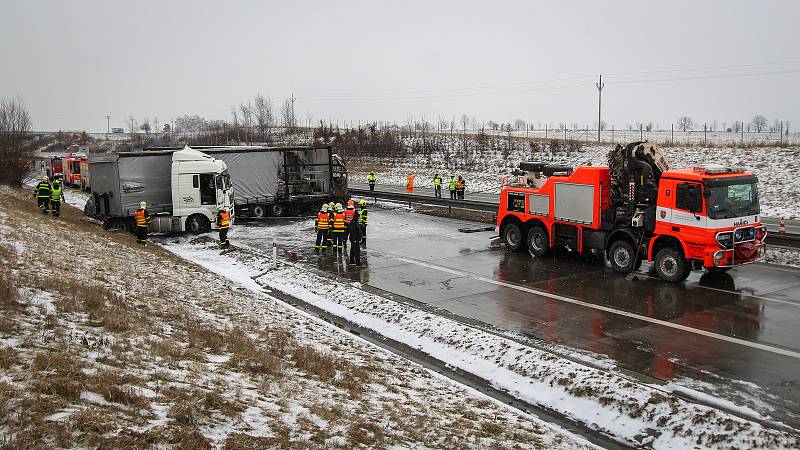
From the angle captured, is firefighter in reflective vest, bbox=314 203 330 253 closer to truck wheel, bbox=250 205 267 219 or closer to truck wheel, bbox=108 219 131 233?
truck wheel, bbox=108 219 131 233

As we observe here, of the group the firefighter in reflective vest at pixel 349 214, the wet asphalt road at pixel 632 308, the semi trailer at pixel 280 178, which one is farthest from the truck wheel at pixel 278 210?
the firefighter in reflective vest at pixel 349 214

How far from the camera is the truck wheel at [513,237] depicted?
19.5 metres

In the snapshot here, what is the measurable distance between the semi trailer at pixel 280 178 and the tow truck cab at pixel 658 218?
14.8 m

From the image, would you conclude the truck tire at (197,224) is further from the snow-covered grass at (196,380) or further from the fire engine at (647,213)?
the fire engine at (647,213)

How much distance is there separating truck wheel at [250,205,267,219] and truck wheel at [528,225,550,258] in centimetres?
1524

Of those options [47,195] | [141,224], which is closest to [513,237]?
[141,224]

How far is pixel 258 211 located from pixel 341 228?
1204 cm

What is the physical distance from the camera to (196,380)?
24.7 ft

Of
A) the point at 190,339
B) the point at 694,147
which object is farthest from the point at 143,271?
the point at 694,147

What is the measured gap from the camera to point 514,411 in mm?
8383

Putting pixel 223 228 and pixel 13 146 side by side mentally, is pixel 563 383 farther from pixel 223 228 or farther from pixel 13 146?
pixel 13 146

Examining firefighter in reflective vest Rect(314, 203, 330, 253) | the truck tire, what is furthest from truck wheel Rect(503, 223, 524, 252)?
the truck tire

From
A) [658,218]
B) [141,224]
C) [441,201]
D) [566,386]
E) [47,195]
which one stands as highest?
[47,195]

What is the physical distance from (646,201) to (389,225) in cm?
1266
